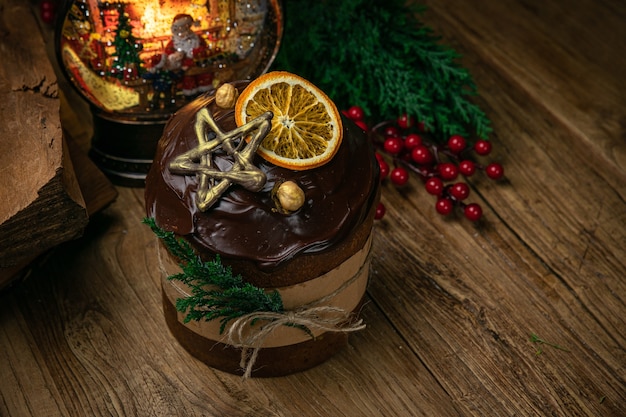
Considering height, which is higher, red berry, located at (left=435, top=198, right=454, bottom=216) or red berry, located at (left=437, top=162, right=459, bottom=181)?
red berry, located at (left=437, top=162, right=459, bottom=181)

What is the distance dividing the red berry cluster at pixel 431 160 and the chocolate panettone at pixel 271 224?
445mm

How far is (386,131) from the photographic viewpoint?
6.75ft

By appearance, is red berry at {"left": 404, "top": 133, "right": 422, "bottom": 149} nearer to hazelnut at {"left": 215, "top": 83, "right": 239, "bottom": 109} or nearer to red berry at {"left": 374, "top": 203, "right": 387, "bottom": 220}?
red berry at {"left": 374, "top": 203, "right": 387, "bottom": 220}

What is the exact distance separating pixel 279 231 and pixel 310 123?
204 mm

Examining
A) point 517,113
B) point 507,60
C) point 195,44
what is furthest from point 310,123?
point 507,60

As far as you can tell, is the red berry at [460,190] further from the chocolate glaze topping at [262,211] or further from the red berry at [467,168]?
the chocolate glaze topping at [262,211]

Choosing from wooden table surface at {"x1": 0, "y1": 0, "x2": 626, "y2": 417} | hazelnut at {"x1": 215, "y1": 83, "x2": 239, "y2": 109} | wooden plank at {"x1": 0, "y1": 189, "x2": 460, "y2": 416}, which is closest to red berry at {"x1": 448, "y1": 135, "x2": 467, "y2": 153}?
wooden table surface at {"x1": 0, "y1": 0, "x2": 626, "y2": 417}

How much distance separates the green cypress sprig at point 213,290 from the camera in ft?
4.20

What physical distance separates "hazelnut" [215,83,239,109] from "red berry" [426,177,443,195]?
0.70 metres

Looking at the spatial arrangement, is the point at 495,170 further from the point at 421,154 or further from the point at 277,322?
the point at 277,322

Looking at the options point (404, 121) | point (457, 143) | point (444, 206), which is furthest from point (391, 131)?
point (444, 206)

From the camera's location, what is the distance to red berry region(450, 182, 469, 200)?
188 centimetres

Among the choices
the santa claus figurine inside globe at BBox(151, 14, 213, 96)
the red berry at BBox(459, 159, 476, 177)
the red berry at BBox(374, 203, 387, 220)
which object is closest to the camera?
the santa claus figurine inside globe at BBox(151, 14, 213, 96)

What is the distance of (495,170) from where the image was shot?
196 cm
